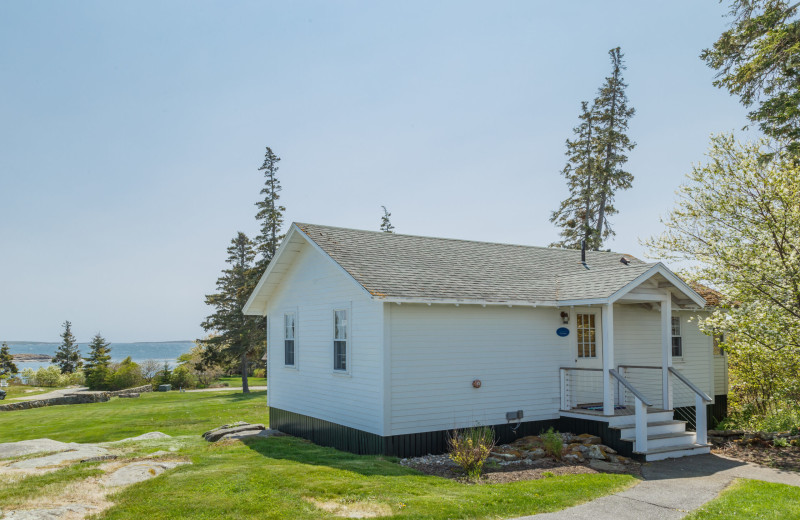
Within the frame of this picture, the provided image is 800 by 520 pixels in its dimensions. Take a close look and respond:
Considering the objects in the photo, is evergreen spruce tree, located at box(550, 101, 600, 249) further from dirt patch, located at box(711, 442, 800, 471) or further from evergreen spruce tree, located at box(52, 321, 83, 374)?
evergreen spruce tree, located at box(52, 321, 83, 374)

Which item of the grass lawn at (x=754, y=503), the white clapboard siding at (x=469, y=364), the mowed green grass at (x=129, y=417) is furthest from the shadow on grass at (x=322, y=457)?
the mowed green grass at (x=129, y=417)

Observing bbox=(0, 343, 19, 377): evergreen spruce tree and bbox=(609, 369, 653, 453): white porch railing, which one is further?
bbox=(0, 343, 19, 377): evergreen spruce tree

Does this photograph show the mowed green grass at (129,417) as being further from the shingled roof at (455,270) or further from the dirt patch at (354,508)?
the dirt patch at (354,508)

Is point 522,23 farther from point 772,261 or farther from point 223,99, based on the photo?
point 223,99

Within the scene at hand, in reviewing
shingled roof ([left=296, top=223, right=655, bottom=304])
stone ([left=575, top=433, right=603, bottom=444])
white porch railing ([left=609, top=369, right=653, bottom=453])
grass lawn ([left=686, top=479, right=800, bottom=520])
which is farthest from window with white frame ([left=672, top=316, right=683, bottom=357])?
grass lawn ([left=686, top=479, right=800, bottom=520])

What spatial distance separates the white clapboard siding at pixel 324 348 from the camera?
12.1m

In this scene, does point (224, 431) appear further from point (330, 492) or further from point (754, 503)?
point (754, 503)

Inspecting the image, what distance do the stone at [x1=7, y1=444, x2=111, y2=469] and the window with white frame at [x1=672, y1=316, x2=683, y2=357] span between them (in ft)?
50.3

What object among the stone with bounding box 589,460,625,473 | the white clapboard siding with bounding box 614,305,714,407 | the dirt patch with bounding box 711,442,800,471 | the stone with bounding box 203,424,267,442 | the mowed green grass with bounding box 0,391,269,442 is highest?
the white clapboard siding with bounding box 614,305,714,407

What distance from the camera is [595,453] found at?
11625mm

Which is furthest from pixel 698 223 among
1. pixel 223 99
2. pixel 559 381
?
pixel 223 99

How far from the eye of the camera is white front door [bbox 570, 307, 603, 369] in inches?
567

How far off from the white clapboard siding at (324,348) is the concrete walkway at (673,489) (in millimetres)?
4763

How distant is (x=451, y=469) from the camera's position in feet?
34.8
